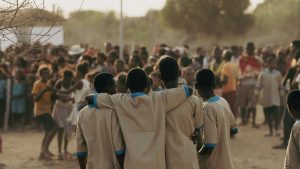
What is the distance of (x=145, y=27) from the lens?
193 feet

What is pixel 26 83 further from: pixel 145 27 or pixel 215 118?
pixel 145 27

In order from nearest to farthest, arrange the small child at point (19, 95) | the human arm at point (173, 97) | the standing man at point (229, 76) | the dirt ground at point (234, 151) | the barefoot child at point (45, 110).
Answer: the human arm at point (173, 97) < the dirt ground at point (234, 151) < the barefoot child at point (45, 110) < the standing man at point (229, 76) < the small child at point (19, 95)

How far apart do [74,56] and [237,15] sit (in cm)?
2470

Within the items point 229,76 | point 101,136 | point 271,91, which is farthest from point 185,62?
point 101,136

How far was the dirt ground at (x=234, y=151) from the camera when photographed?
460 inches

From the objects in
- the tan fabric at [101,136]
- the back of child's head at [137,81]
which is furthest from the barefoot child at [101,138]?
the back of child's head at [137,81]

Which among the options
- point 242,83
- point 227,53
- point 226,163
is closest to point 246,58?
point 242,83

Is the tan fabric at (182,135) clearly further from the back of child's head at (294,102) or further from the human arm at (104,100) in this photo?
the back of child's head at (294,102)

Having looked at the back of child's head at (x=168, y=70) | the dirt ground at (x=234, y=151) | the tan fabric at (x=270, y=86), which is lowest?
the dirt ground at (x=234, y=151)

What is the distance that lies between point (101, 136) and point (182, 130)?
69 cm

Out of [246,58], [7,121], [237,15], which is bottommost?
[7,121]

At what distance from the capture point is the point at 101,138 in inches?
253

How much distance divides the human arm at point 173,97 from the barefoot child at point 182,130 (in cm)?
5

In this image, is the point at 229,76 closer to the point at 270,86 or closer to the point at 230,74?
the point at 230,74
